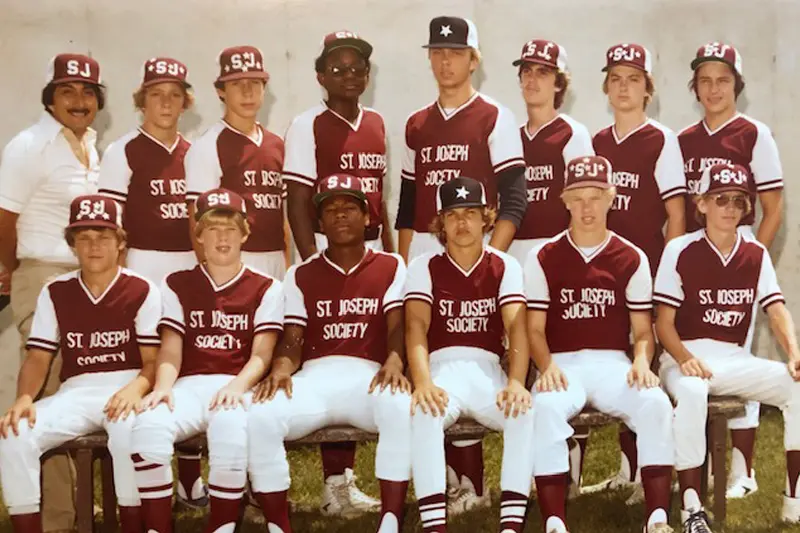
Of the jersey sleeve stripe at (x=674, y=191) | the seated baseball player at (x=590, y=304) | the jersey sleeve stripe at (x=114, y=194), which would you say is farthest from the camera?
the jersey sleeve stripe at (x=674, y=191)

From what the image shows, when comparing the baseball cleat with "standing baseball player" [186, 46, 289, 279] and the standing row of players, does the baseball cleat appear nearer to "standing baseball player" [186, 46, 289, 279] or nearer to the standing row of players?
the standing row of players

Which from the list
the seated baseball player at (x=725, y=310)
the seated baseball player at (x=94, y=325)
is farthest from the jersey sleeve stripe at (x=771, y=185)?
the seated baseball player at (x=94, y=325)

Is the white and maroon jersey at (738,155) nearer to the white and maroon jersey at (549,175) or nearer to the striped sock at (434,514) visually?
the white and maroon jersey at (549,175)

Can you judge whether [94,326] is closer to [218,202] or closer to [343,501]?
[218,202]

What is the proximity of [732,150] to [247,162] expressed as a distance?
2579 millimetres

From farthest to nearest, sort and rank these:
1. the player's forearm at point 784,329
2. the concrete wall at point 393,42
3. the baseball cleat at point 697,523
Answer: the concrete wall at point 393,42
the player's forearm at point 784,329
the baseball cleat at point 697,523

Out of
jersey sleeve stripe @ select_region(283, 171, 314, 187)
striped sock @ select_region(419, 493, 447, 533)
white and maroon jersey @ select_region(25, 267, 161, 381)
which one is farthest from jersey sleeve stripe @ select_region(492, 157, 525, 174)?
white and maroon jersey @ select_region(25, 267, 161, 381)

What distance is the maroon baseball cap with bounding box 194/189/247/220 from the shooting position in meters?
4.78

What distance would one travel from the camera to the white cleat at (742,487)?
5.29 meters

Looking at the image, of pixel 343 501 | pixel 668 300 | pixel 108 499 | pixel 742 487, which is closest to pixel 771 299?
pixel 668 300

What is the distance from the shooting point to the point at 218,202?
478 cm

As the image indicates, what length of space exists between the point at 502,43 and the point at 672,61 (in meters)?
1.19

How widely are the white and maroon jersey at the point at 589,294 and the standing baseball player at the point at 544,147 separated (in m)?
0.49

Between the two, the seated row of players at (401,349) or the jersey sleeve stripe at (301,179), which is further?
the jersey sleeve stripe at (301,179)
